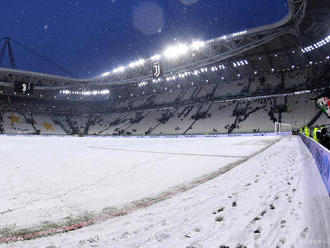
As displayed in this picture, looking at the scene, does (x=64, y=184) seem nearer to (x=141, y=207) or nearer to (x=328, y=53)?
(x=141, y=207)

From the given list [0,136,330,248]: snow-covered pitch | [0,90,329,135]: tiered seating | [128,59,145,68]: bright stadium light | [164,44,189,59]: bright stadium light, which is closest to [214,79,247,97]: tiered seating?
[0,90,329,135]: tiered seating

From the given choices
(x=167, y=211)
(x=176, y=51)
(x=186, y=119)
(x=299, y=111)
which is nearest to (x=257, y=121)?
(x=299, y=111)

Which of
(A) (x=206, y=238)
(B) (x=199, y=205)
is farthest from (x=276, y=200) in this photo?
(A) (x=206, y=238)

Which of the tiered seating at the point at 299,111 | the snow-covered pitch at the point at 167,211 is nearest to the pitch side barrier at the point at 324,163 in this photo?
the snow-covered pitch at the point at 167,211

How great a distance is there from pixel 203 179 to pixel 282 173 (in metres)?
2.05

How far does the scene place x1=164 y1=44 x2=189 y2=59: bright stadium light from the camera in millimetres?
28375

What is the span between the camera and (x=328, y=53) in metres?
32.6

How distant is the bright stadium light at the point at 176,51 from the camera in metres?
28.4

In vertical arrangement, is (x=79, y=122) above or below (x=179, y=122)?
below

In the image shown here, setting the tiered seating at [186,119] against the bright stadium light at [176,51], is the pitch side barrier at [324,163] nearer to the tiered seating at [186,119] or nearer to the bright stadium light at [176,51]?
the bright stadium light at [176,51]

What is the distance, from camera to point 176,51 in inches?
1147

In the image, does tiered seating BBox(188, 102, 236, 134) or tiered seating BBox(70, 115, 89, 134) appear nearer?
tiered seating BBox(188, 102, 236, 134)

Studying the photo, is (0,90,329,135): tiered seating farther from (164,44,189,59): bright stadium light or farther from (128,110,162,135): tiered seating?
(164,44,189,59): bright stadium light

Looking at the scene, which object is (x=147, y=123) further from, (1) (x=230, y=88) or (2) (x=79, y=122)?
(2) (x=79, y=122)
